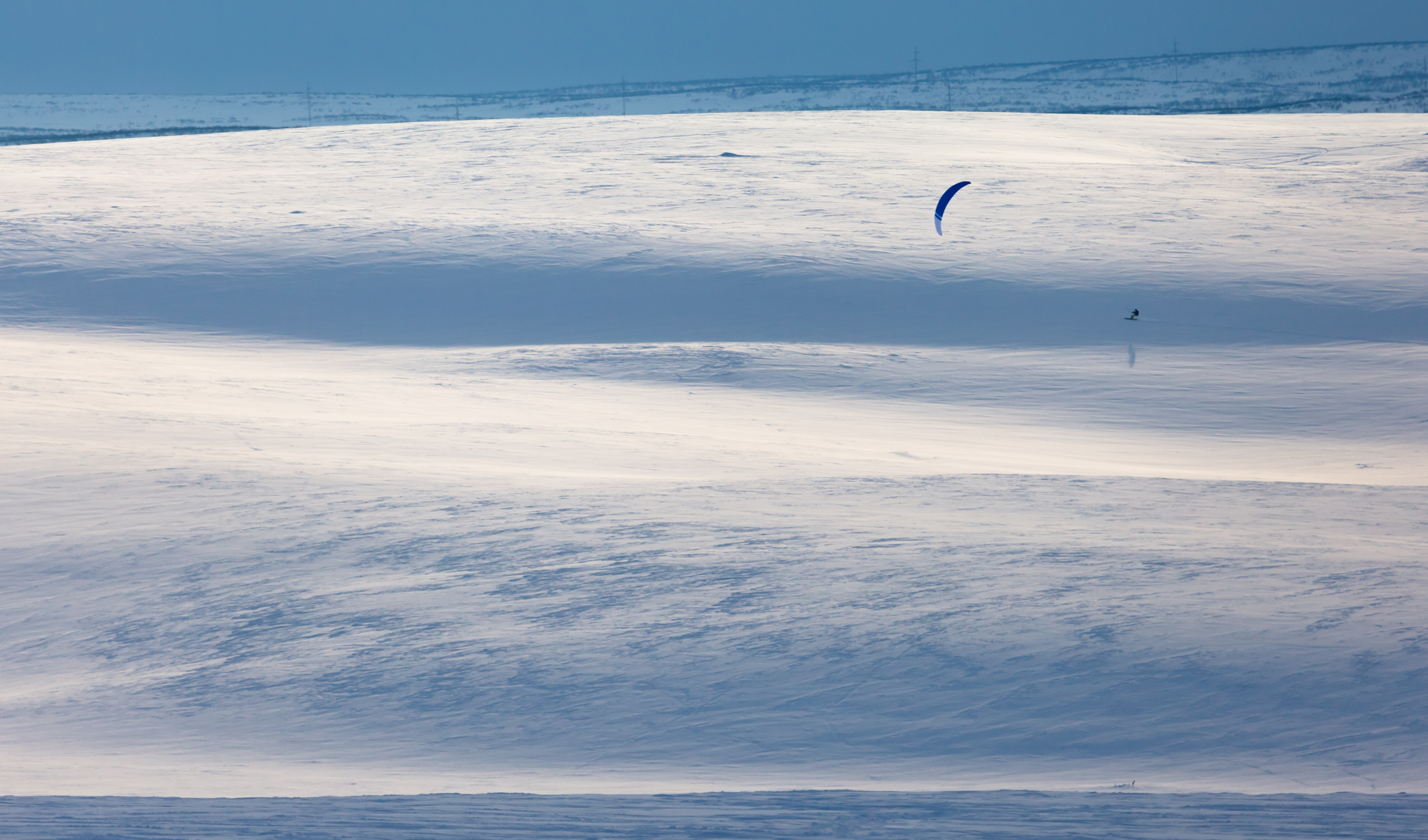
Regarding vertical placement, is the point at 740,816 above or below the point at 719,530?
below

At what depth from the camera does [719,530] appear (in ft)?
Result: 16.6

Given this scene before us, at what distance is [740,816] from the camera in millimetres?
2996

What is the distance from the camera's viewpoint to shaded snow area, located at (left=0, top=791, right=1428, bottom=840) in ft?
9.55

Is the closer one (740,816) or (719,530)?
(740,816)

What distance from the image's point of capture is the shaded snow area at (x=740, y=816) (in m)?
2.91

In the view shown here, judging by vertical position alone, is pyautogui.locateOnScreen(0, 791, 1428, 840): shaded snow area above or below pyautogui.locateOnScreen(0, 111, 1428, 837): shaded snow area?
below

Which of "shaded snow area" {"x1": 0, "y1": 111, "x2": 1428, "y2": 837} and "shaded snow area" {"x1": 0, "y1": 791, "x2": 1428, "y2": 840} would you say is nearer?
"shaded snow area" {"x1": 0, "y1": 791, "x2": 1428, "y2": 840}

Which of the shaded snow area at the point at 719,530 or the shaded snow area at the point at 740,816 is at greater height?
the shaded snow area at the point at 719,530

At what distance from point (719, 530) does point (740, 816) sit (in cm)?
212

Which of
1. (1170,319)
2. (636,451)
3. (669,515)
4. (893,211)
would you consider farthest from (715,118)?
(669,515)

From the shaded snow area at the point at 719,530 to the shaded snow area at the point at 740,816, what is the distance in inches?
0.7

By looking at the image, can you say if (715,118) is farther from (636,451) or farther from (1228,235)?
(636,451)

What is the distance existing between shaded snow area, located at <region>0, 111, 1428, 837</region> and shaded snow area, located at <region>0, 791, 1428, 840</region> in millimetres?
17

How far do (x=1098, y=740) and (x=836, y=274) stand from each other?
29.5ft
